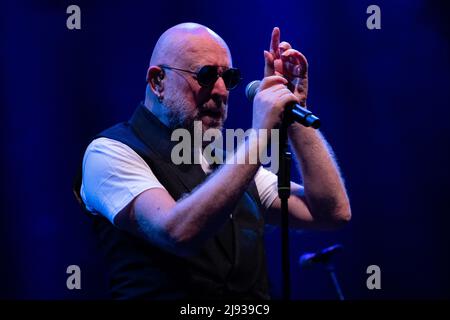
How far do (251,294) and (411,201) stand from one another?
2.50m

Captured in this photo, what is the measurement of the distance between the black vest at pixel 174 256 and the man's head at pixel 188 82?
9 centimetres

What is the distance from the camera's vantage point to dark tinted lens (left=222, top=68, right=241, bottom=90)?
2373 mm

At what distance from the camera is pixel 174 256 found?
2.14 metres

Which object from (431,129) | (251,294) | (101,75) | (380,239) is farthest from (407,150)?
(251,294)

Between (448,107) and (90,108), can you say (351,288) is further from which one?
(90,108)

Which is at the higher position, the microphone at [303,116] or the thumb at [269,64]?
the thumb at [269,64]

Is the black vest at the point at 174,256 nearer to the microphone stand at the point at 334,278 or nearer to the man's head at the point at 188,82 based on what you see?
the man's head at the point at 188,82

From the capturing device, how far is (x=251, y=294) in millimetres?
2223

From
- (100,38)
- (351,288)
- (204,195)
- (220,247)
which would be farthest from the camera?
(351,288)

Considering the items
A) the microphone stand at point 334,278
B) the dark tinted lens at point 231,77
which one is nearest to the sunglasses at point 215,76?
the dark tinted lens at point 231,77

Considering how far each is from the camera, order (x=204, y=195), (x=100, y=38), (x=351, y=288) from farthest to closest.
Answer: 1. (x=351, y=288)
2. (x=100, y=38)
3. (x=204, y=195)

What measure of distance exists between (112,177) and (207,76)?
1.67 ft

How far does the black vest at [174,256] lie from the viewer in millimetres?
2123

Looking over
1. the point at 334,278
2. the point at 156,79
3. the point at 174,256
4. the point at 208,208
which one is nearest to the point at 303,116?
the point at 208,208
